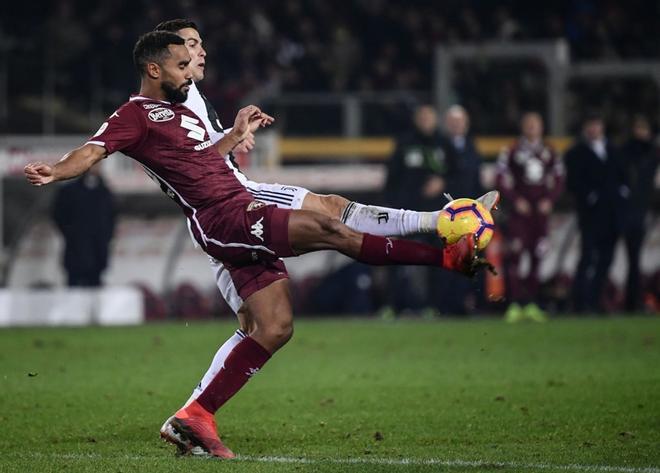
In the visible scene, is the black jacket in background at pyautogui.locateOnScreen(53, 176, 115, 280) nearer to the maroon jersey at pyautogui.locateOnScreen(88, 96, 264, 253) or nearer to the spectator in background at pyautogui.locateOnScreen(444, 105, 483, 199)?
the spectator in background at pyautogui.locateOnScreen(444, 105, 483, 199)

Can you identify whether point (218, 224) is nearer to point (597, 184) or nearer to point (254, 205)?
point (254, 205)

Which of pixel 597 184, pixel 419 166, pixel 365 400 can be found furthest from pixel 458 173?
pixel 365 400

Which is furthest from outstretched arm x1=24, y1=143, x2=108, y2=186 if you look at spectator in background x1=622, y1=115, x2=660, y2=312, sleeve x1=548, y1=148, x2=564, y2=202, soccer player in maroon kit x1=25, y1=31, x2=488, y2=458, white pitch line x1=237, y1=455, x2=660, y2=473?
spectator in background x1=622, y1=115, x2=660, y2=312

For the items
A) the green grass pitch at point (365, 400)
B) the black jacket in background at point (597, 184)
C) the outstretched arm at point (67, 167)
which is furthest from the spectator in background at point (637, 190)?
the outstretched arm at point (67, 167)

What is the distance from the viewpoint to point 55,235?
726 inches

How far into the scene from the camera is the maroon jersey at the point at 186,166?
7.11 meters

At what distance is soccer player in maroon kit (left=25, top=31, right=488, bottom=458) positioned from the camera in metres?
6.89

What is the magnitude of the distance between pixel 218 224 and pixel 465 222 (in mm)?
1311

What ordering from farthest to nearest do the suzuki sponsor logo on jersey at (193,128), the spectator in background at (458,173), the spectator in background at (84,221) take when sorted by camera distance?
1. the spectator in background at (84,221)
2. the spectator in background at (458,173)
3. the suzuki sponsor logo on jersey at (193,128)

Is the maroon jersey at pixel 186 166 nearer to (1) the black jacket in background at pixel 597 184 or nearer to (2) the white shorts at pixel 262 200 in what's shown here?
(2) the white shorts at pixel 262 200

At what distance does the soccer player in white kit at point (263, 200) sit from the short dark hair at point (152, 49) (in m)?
0.37

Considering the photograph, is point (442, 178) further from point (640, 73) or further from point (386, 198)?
point (640, 73)

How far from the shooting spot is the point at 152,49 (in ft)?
24.2

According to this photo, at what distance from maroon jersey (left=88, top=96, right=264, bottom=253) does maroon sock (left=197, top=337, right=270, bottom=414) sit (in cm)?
54
